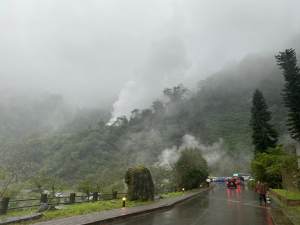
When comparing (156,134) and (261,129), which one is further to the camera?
(156,134)

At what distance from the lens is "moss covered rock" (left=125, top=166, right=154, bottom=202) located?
14320mm

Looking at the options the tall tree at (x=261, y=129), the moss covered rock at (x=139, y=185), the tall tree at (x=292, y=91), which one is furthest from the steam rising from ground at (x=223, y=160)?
the moss covered rock at (x=139, y=185)

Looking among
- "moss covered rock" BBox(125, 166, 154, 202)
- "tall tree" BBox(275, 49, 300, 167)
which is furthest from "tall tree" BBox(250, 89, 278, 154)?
"moss covered rock" BBox(125, 166, 154, 202)

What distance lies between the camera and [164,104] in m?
110

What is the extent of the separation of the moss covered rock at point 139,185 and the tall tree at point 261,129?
72.3 feet

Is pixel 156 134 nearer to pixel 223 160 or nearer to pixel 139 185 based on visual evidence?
pixel 223 160

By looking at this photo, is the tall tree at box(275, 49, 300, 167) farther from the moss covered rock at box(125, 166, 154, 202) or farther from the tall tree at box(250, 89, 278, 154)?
the moss covered rock at box(125, 166, 154, 202)

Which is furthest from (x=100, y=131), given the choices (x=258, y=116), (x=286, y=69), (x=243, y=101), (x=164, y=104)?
(x=243, y=101)

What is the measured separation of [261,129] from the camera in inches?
1280

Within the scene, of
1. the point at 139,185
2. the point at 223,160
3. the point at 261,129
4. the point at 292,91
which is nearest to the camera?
the point at 139,185

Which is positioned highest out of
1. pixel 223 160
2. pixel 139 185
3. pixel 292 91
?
pixel 292 91

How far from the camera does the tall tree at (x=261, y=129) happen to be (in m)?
31.0

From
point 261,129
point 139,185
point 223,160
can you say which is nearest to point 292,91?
point 261,129

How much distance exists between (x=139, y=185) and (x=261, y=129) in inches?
1028
